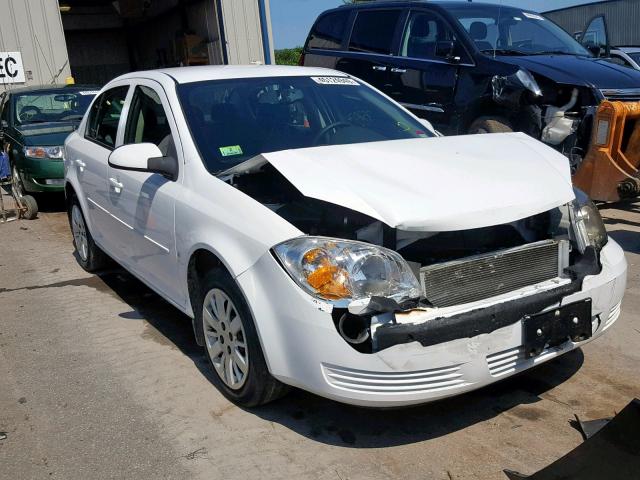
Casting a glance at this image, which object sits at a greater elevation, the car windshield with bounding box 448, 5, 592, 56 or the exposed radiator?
the car windshield with bounding box 448, 5, 592, 56

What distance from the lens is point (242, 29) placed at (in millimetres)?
17125

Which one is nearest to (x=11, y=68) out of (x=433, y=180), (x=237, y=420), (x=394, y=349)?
(x=237, y=420)

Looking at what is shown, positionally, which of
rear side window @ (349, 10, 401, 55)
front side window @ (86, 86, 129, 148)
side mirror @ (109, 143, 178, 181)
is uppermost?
rear side window @ (349, 10, 401, 55)

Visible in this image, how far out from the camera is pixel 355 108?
14.3 feet

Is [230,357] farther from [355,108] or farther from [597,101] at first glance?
[597,101]

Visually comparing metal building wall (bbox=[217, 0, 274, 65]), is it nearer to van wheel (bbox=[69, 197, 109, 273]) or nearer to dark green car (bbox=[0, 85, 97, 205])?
dark green car (bbox=[0, 85, 97, 205])

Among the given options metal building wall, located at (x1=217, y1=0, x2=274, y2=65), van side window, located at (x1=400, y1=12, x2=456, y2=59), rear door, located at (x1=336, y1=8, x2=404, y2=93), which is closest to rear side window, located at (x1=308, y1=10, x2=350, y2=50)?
rear door, located at (x1=336, y1=8, x2=404, y2=93)

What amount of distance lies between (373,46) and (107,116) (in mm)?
4023

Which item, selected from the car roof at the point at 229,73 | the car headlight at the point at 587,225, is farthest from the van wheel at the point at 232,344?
the car headlight at the point at 587,225

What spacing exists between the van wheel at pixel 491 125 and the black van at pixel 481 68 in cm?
1

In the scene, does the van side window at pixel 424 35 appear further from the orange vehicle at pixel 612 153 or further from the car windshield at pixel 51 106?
the car windshield at pixel 51 106

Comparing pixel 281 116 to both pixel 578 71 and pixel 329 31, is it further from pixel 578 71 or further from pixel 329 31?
pixel 329 31

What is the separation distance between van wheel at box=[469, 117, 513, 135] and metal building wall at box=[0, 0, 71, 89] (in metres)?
12.0

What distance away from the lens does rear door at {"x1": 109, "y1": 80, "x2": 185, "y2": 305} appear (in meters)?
3.75
